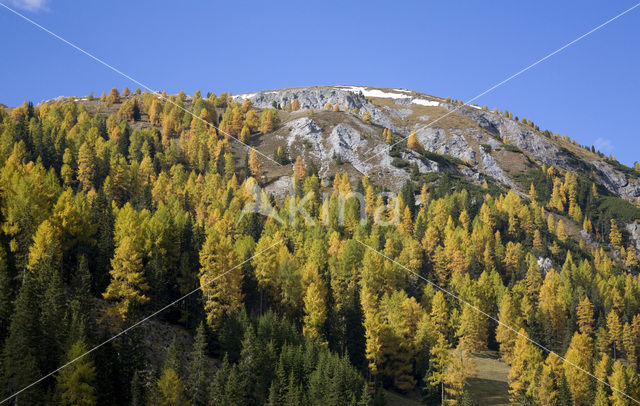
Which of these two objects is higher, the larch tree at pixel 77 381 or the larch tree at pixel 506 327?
the larch tree at pixel 506 327

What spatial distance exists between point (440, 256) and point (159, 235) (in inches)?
2526

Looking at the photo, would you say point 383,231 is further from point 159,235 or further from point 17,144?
point 17,144

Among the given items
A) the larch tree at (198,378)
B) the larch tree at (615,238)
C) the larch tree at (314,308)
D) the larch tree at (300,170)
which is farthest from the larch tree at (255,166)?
the larch tree at (615,238)

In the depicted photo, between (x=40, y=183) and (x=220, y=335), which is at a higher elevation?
(x=40, y=183)

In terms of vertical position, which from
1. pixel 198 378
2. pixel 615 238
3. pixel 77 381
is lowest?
pixel 77 381

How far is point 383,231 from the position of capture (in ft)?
428

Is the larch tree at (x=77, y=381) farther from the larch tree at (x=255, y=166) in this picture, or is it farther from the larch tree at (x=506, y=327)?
the larch tree at (x=255, y=166)

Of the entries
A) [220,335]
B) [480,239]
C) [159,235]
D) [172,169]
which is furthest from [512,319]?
[172,169]

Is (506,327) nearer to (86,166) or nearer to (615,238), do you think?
(86,166)

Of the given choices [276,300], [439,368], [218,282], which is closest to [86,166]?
[276,300]

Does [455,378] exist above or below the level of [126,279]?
below

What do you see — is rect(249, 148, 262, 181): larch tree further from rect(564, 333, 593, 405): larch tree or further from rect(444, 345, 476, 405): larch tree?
rect(444, 345, 476, 405): larch tree

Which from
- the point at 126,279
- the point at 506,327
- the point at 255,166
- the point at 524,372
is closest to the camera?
the point at 126,279

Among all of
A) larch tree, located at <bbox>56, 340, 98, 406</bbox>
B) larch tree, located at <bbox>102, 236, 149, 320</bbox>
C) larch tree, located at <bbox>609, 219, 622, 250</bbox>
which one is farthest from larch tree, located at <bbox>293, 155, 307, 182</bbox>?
larch tree, located at <bbox>56, 340, 98, 406</bbox>
